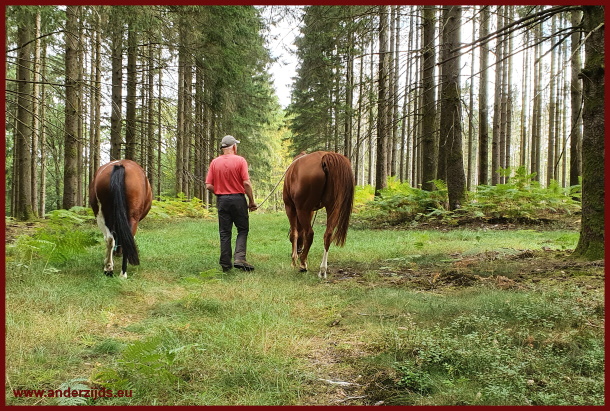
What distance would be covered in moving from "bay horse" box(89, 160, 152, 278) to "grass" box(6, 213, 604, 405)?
386mm

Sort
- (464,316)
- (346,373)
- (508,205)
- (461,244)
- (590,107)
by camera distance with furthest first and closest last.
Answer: (508,205)
(461,244)
(590,107)
(464,316)
(346,373)

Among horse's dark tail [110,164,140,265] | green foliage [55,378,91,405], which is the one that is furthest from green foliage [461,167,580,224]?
green foliage [55,378,91,405]

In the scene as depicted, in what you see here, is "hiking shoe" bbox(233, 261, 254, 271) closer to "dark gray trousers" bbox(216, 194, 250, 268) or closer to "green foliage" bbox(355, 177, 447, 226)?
"dark gray trousers" bbox(216, 194, 250, 268)

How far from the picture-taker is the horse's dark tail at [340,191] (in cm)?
596

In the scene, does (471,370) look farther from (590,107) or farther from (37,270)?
(37,270)

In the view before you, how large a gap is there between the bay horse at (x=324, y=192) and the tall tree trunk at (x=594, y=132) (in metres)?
3.00

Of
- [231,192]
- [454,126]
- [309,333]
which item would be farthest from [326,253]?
[454,126]

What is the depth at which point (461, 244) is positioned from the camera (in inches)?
327

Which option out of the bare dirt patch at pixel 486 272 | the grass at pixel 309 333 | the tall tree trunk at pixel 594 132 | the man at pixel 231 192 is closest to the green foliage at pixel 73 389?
the grass at pixel 309 333

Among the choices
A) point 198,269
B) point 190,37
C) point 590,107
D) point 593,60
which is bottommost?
point 198,269

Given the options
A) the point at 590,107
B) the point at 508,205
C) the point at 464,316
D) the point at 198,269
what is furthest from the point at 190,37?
the point at 464,316

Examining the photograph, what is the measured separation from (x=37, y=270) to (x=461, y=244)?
7.43 m

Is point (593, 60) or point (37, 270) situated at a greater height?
point (593, 60)

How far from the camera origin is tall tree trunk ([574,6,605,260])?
4.73 meters
